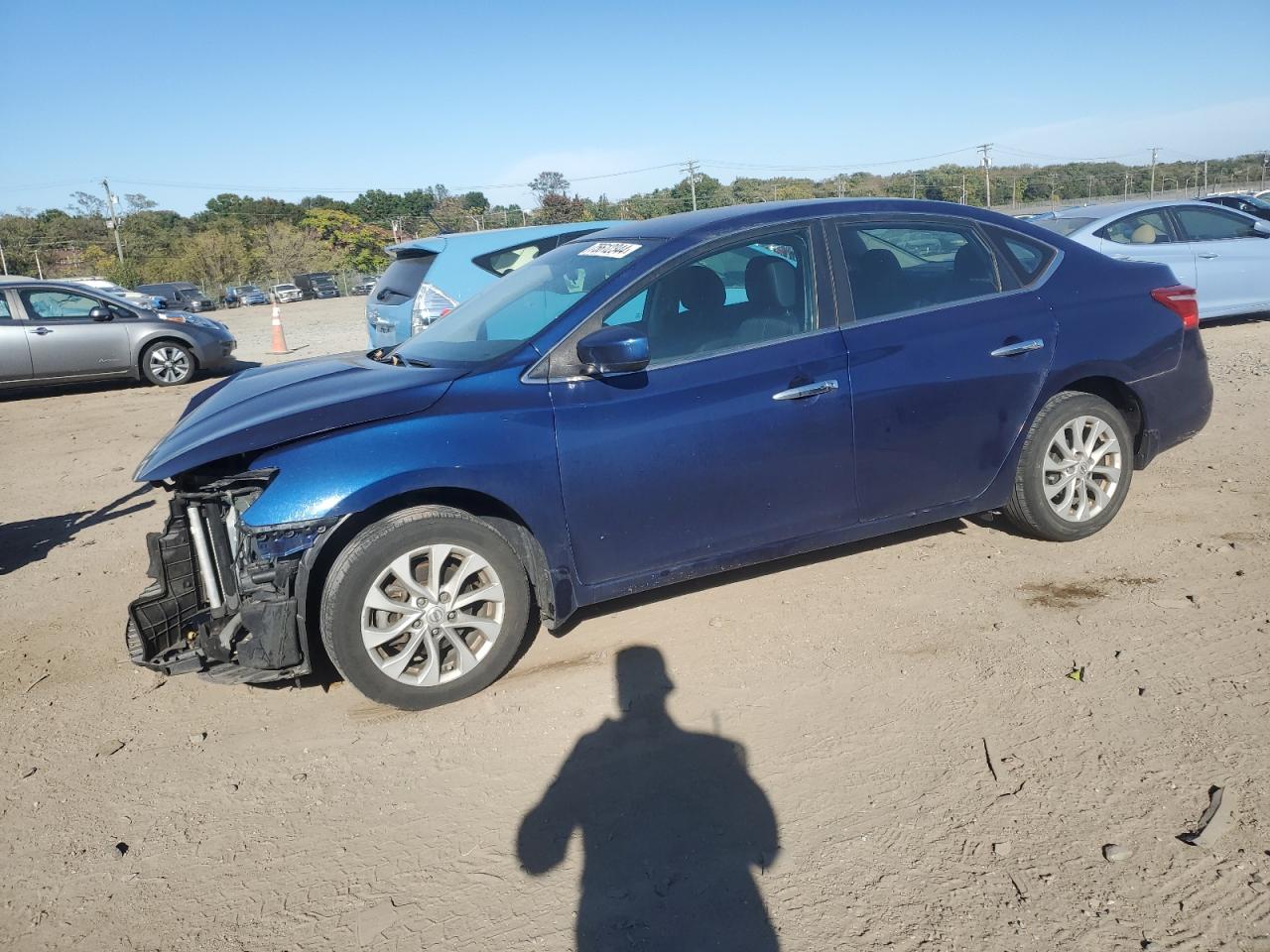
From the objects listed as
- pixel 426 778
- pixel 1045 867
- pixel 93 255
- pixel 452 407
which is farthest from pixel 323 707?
pixel 93 255

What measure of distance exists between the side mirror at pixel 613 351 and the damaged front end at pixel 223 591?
1.12m

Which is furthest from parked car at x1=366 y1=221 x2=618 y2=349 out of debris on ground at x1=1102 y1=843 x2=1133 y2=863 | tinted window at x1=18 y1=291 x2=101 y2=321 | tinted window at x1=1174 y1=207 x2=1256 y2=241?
tinted window at x1=1174 y1=207 x2=1256 y2=241

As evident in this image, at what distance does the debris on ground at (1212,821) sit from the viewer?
2559mm

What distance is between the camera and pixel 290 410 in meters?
3.58

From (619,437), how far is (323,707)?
1581 millimetres

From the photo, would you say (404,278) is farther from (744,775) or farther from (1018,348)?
(744,775)

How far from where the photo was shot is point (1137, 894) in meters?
2.39

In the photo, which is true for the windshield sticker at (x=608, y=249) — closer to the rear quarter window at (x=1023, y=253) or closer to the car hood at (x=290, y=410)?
the car hood at (x=290, y=410)

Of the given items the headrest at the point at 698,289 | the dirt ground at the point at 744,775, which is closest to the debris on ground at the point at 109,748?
the dirt ground at the point at 744,775

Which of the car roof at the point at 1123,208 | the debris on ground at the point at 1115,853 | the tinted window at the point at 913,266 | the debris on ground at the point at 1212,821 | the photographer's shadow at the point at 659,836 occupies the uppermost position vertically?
the car roof at the point at 1123,208

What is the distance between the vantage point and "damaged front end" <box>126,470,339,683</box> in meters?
3.32

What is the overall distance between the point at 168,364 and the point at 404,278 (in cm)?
567

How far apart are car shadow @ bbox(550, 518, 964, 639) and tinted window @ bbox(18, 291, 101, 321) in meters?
10.8

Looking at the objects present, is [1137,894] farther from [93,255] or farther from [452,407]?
[93,255]
